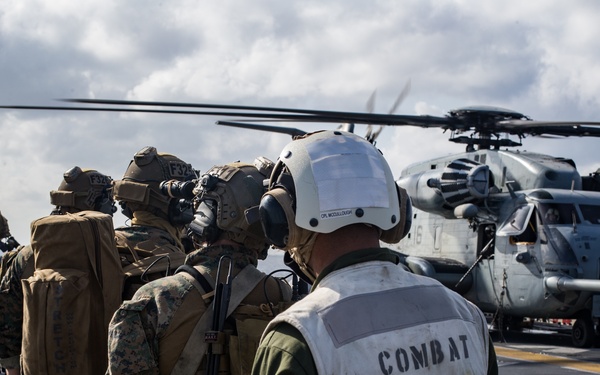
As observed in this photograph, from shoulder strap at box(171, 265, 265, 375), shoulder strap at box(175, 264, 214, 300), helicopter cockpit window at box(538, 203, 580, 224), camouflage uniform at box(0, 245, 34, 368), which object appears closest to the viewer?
shoulder strap at box(171, 265, 265, 375)

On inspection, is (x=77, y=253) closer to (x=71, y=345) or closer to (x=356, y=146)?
(x=71, y=345)

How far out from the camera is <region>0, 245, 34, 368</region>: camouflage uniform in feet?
15.1

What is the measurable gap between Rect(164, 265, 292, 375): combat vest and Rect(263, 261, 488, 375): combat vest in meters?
0.95

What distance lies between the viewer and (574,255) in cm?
1235

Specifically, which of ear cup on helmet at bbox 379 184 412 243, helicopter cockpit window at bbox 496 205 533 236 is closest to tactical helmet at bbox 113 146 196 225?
ear cup on helmet at bbox 379 184 412 243

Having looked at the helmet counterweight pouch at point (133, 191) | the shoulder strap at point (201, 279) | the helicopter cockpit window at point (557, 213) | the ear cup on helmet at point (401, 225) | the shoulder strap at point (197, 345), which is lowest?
the shoulder strap at point (197, 345)

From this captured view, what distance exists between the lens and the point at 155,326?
3.00 metres

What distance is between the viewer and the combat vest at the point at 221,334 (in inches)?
118

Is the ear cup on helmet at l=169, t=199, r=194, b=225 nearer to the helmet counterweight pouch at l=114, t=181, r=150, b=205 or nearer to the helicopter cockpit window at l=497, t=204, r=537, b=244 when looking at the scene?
the helmet counterweight pouch at l=114, t=181, r=150, b=205

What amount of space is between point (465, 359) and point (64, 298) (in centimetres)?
235

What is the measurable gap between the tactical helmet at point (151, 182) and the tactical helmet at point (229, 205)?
1.42 meters

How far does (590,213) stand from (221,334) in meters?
11.1

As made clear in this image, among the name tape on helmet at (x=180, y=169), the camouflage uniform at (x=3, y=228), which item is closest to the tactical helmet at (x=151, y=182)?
the name tape on helmet at (x=180, y=169)

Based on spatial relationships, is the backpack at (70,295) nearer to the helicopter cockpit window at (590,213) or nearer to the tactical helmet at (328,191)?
A: the tactical helmet at (328,191)
